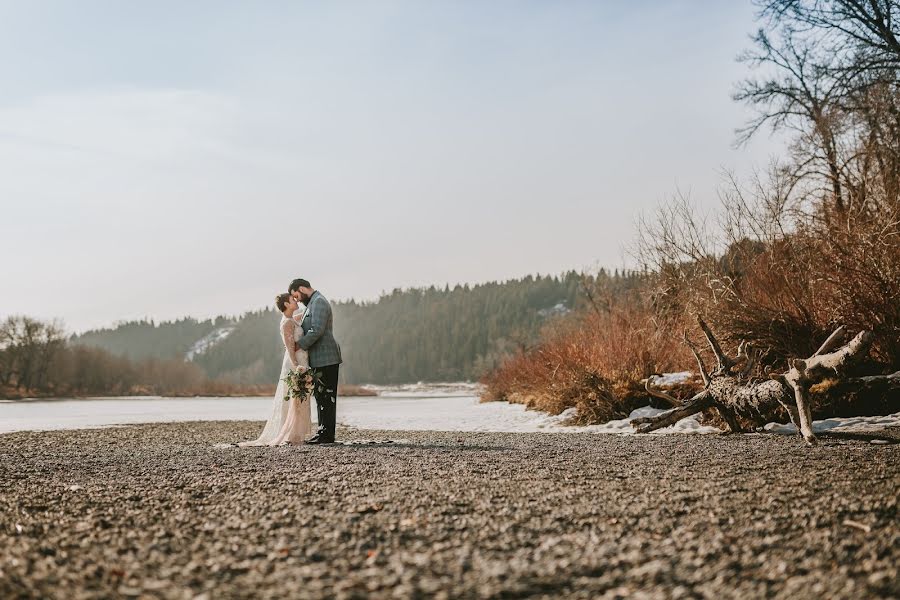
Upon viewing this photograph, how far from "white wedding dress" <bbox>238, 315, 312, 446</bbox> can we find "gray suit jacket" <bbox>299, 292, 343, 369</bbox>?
16 cm

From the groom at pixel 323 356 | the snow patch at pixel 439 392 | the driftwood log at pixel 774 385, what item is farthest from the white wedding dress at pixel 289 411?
the snow patch at pixel 439 392

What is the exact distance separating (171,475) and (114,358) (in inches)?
3329

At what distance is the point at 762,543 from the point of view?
3338 mm

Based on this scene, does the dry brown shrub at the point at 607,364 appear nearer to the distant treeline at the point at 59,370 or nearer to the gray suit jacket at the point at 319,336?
the gray suit jacket at the point at 319,336

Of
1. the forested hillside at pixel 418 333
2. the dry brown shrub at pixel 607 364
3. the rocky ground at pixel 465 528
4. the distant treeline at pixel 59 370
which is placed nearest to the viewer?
the rocky ground at pixel 465 528

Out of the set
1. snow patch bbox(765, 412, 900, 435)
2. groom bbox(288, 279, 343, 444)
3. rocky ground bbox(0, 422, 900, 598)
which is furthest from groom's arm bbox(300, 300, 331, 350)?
snow patch bbox(765, 412, 900, 435)

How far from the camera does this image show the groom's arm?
9766mm

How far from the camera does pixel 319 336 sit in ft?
32.2

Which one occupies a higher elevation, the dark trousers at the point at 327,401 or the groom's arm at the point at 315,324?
the groom's arm at the point at 315,324

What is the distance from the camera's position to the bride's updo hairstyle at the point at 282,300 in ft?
33.4

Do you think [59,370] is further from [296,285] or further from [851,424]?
[851,424]

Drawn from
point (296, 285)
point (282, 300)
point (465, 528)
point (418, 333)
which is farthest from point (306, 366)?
point (418, 333)

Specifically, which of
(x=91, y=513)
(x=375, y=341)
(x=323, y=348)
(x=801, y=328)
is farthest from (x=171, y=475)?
(x=375, y=341)

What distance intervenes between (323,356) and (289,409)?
89cm
